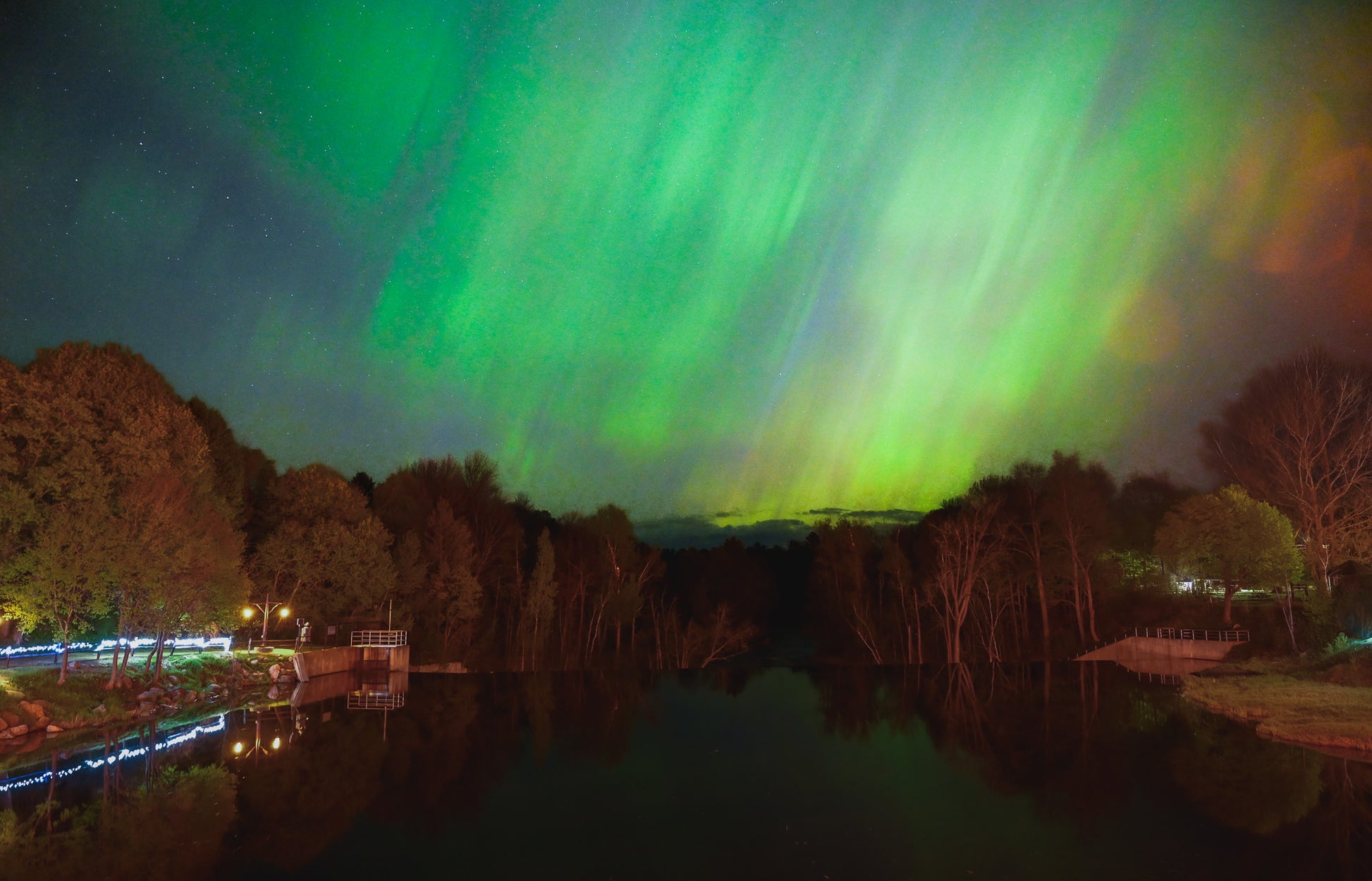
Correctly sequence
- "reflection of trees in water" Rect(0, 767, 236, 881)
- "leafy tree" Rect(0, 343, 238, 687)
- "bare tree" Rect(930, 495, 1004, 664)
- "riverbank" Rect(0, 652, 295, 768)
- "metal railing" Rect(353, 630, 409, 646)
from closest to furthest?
"reflection of trees in water" Rect(0, 767, 236, 881)
"riverbank" Rect(0, 652, 295, 768)
"leafy tree" Rect(0, 343, 238, 687)
"metal railing" Rect(353, 630, 409, 646)
"bare tree" Rect(930, 495, 1004, 664)

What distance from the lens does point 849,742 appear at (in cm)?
2533

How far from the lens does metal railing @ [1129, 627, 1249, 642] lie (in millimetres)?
49344

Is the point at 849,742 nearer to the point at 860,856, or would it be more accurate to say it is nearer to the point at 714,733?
the point at 714,733

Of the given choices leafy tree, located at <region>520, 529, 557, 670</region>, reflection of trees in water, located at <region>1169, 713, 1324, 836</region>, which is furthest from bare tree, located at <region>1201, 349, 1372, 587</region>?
leafy tree, located at <region>520, 529, 557, 670</region>

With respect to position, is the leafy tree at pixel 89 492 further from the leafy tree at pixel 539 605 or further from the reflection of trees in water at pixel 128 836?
the leafy tree at pixel 539 605

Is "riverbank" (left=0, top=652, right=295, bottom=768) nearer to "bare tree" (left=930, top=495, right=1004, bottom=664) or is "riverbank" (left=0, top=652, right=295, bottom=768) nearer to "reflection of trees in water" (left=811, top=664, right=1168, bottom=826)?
"reflection of trees in water" (left=811, top=664, right=1168, bottom=826)

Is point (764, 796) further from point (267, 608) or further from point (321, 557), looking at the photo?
point (267, 608)

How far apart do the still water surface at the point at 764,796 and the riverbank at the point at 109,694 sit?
3307mm

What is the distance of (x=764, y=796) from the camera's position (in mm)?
18375

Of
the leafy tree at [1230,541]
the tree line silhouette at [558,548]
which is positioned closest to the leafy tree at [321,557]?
the tree line silhouette at [558,548]

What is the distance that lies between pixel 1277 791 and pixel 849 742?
35.6ft

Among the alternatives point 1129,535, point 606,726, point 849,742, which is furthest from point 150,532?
point 1129,535

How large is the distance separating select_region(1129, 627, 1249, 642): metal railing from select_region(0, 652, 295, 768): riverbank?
49.9 m

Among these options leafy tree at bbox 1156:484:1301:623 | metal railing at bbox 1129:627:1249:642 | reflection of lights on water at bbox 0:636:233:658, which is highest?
leafy tree at bbox 1156:484:1301:623
